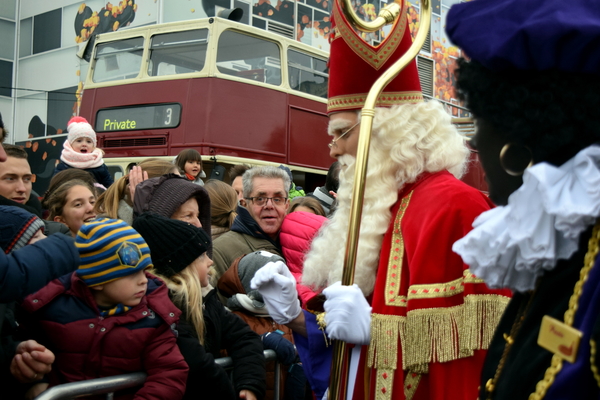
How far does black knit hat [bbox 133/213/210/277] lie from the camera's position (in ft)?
9.63

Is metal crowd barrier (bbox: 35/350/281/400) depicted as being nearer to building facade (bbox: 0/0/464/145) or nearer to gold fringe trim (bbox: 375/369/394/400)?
gold fringe trim (bbox: 375/369/394/400)

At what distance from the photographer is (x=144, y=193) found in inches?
132

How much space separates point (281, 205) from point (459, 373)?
90.5 inches

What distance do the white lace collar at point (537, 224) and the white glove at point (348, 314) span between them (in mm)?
858

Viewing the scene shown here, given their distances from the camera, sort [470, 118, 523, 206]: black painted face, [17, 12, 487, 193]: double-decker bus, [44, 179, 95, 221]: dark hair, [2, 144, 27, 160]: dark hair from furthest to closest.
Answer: [17, 12, 487, 193]: double-decker bus → [44, 179, 95, 221]: dark hair → [2, 144, 27, 160]: dark hair → [470, 118, 523, 206]: black painted face

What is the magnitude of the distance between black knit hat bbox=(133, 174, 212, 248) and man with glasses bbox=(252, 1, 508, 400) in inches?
33.1

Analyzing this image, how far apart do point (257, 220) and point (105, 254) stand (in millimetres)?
1701

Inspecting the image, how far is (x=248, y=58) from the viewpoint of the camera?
29.6ft

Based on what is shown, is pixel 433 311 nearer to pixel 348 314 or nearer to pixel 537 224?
pixel 348 314

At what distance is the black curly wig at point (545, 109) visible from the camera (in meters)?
1.14

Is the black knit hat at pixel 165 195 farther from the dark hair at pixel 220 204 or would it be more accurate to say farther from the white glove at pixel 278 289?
the dark hair at pixel 220 204

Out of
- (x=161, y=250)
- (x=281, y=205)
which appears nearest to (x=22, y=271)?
(x=161, y=250)

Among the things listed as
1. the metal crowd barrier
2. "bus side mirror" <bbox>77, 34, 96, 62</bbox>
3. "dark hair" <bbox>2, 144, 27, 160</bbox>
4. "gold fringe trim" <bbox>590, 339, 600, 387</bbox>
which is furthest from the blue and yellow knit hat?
"bus side mirror" <bbox>77, 34, 96, 62</bbox>

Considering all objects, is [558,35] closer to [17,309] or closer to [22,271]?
[22,271]
